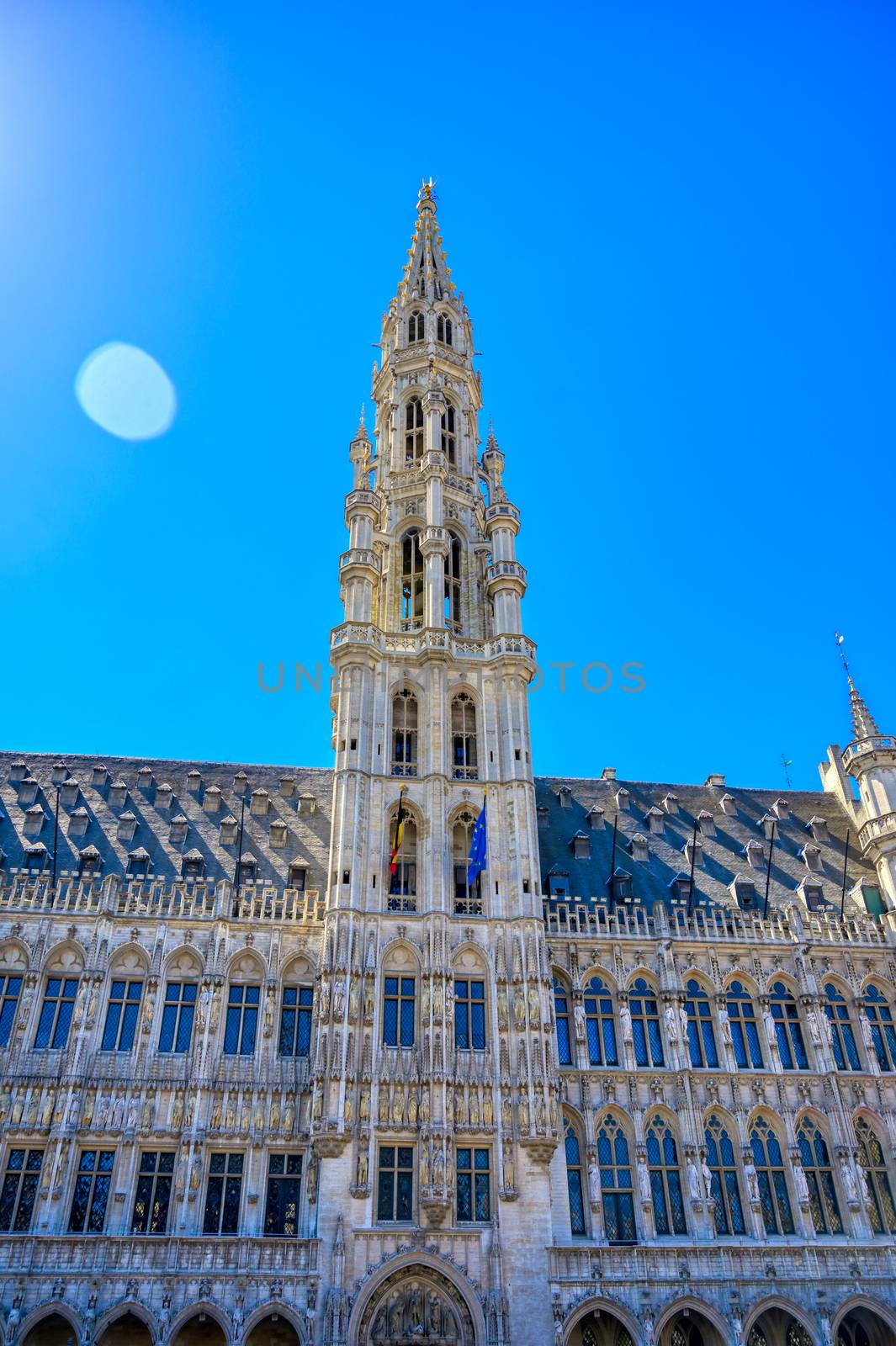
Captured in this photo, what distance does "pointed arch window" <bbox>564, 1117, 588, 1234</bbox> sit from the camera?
127 feet

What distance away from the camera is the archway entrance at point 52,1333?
3438 centimetres

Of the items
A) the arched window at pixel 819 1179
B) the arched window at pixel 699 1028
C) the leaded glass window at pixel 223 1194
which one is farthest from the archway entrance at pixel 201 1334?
the arched window at pixel 819 1179

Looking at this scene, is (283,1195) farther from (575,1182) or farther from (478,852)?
(478,852)

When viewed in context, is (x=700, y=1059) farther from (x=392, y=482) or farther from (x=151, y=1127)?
(x=392, y=482)

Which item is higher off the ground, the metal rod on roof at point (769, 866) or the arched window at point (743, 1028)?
the metal rod on roof at point (769, 866)

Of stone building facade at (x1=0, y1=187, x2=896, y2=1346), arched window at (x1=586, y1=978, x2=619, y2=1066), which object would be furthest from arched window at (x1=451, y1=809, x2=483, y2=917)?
arched window at (x1=586, y1=978, x2=619, y2=1066)

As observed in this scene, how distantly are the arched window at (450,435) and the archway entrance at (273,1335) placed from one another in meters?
41.2

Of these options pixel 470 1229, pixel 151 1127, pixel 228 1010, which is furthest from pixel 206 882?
pixel 470 1229

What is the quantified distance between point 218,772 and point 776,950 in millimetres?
28583

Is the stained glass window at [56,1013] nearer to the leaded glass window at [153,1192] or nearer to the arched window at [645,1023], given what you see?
the leaded glass window at [153,1192]

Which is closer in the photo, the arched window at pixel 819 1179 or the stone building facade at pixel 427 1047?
the stone building facade at pixel 427 1047

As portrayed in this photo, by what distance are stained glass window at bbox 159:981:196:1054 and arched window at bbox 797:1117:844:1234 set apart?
2489 centimetres

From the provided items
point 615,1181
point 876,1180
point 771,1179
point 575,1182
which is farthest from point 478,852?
point 876,1180

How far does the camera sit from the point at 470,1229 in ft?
119
